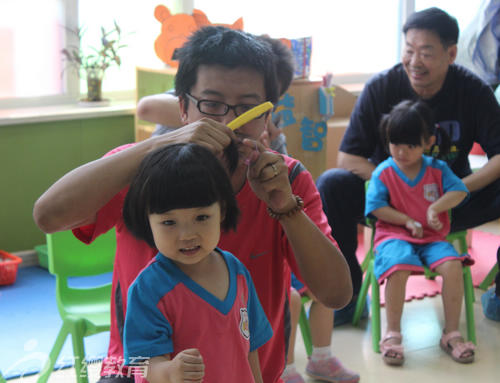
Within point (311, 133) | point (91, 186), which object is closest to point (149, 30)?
point (311, 133)

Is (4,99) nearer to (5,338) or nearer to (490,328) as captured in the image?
(5,338)

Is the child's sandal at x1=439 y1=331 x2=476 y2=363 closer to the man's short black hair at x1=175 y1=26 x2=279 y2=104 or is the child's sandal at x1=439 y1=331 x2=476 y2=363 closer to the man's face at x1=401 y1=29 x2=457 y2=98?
the man's face at x1=401 y1=29 x2=457 y2=98

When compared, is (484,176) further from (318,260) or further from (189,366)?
(189,366)

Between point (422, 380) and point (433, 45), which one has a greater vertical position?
Result: point (433, 45)

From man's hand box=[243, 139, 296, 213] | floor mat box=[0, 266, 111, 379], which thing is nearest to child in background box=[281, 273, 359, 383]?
floor mat box=[0, 266, 111, 379]

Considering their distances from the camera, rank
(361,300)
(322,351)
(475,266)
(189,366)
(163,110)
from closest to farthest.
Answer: (189,366) < (163,110) < (322,351) < (361,300) < (475,266)

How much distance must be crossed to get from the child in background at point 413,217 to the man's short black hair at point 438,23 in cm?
38

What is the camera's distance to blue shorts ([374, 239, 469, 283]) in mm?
2713

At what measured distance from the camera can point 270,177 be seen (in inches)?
44.8

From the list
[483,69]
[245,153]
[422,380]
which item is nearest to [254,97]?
[245,153]

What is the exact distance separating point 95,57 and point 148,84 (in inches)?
17.2

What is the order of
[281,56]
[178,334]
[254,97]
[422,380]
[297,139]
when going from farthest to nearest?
[297,139], [422,380], [281,56], [254,97], [178,334]

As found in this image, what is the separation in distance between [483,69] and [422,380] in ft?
8.35

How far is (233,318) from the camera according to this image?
3.37 feet
